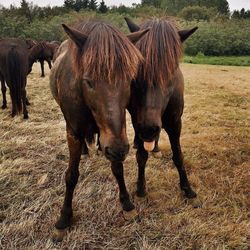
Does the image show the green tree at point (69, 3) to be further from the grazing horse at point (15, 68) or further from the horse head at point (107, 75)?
the horse head at point (107, 75)

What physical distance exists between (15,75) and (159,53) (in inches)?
165

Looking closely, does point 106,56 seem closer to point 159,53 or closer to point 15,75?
point 159,53

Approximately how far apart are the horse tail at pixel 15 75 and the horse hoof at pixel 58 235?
380 centimetres

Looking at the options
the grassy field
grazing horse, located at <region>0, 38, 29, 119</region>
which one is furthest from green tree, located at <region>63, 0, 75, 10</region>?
the grassy field

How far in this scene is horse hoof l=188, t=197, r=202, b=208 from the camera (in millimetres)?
3027

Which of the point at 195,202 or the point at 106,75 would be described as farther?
the point at 195,202

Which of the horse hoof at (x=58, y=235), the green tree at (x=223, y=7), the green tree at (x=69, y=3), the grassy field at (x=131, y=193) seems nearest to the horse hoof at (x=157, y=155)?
the grassy field at (x=131, y=193)

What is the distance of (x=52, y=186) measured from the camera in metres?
3.45

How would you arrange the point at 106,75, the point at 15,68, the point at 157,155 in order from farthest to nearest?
the point at 15,68 < the point at 157,155 < the point at 106,75

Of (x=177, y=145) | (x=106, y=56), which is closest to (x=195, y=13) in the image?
(x=177, y=145)

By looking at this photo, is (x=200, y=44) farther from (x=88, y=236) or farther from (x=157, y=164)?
(x=88, y=236)

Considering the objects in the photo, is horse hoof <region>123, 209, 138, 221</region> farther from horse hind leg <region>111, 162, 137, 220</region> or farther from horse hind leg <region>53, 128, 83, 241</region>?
horse hind leg <region>53, 128, 83, 241</region>

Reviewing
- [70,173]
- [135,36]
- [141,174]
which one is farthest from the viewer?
[141,174]

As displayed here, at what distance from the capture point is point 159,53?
2.37m
